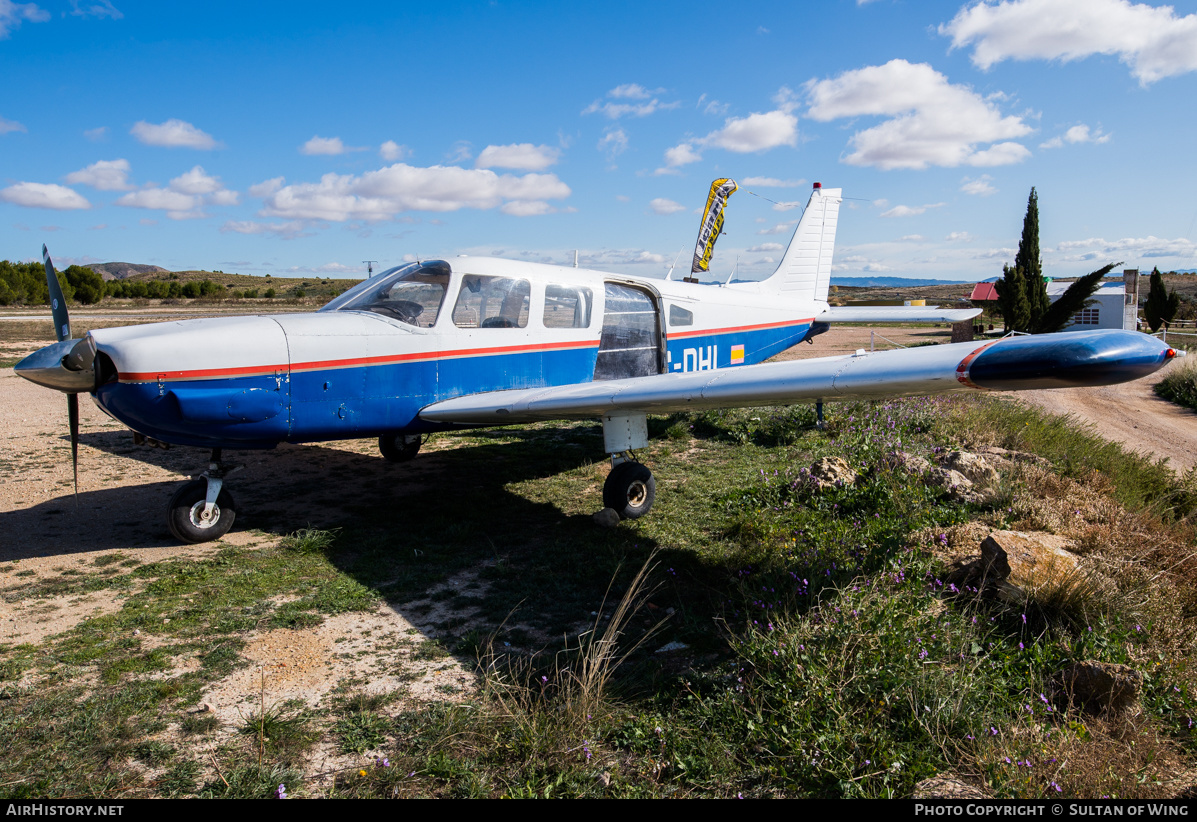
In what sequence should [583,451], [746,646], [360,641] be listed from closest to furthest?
[746,646] < [360,641] < [583,451]

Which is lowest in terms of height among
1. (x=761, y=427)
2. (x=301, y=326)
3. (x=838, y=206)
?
(x=761, y=427)

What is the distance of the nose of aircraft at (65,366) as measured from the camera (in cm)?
499

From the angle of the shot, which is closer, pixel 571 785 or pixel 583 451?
pixel 571 785

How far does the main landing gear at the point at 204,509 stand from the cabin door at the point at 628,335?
395cm

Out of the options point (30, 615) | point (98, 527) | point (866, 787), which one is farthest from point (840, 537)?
point (98, 527)

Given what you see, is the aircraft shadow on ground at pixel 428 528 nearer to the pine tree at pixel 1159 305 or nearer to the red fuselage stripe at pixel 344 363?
the red fuselage stripe at pixel 344 363

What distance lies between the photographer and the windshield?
251 inches

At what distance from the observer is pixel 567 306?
732 cm

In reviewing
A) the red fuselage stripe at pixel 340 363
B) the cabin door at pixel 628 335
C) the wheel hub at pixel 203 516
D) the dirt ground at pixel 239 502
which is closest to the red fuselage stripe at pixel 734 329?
the cabin door at pixel 628 335

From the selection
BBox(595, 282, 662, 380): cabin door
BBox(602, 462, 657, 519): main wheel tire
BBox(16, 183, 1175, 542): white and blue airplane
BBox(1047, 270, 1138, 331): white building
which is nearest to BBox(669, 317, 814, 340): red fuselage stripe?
BBox(16, 183, 1175, 542): white and blue airplane

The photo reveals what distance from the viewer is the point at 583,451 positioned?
9.53m

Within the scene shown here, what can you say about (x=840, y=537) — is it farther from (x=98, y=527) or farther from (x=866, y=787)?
(x=98, y=527)

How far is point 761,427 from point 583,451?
2725 mm

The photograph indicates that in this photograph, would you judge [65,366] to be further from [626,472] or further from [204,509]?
[626,472]
